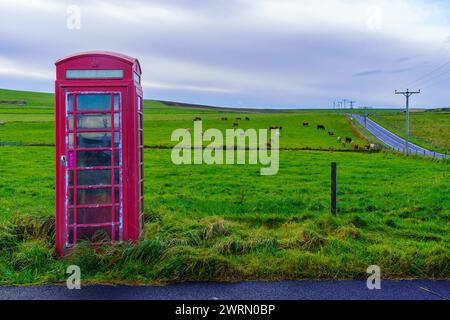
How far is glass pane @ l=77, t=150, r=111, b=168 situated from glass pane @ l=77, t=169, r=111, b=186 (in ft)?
0.34

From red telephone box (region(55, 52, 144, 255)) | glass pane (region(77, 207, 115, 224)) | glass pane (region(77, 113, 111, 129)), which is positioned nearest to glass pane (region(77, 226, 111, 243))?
red telephone box (region(55, 52, 144, 255))

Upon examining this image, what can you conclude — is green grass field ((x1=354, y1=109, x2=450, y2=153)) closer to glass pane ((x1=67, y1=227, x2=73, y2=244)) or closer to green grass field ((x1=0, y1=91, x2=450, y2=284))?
green grass field ((x1=0, y1=91, x2=450, y2=284))

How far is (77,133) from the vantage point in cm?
642

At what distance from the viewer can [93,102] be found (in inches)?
253

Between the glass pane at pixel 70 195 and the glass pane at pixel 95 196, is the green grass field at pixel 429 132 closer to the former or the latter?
the glass pane at pixel 95 196

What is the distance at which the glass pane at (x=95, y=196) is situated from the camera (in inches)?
255

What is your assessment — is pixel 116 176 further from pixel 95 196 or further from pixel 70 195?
pixel 70 195

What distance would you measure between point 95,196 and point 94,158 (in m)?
0.57

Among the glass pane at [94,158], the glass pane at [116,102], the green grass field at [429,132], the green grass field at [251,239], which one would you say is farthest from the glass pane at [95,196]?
the green grass field at [429,132]

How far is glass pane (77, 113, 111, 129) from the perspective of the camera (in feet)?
21.1

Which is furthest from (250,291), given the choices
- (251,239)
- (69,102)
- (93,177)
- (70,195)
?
(69,102)

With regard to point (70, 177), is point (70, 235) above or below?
below
